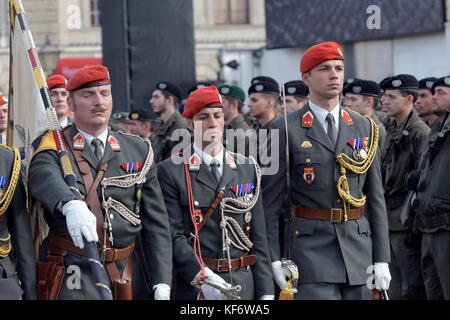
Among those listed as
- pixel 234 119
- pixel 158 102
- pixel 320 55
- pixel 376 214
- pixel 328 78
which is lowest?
pixel 376 214

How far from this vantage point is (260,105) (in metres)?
11.8

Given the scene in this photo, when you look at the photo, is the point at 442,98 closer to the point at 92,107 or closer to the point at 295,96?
the point at 295,96

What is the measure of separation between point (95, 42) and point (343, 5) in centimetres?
2182

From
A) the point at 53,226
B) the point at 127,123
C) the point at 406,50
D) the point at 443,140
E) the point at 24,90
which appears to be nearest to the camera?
the point at 53,226

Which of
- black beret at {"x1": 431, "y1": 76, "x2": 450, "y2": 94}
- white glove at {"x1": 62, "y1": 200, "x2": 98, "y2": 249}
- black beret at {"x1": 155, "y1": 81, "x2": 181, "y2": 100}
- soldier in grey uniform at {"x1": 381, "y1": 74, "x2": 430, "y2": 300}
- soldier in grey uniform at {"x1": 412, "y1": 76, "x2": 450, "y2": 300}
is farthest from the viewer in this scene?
black beret at {"x1": 155, "y1": 81, "x2": 181, "y2": 100}

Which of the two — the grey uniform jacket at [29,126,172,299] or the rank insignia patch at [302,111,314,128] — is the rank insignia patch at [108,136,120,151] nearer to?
the grey uniform jacket at [29,126,172,299]

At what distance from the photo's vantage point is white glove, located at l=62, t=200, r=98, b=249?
5.83 meters

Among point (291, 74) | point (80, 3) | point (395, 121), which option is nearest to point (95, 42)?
point (80, 3)

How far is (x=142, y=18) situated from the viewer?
45.9ft

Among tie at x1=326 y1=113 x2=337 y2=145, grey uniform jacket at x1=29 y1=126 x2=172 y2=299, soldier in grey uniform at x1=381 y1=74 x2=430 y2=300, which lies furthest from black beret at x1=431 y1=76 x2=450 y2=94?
grey uniform jacket at x1=29 y1=126 x2=172 y2=299

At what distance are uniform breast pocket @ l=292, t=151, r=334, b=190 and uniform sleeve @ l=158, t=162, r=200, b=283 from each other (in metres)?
0.84

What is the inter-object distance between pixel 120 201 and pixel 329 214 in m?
1.51

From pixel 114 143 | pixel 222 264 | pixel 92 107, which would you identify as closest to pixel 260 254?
pixel 222 264
